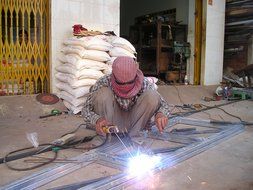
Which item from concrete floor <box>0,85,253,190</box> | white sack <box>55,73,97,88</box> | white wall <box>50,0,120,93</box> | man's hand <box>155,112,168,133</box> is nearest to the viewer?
concrete floor <box>0,85,253,190</box>

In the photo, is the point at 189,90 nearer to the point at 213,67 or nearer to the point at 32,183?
the point at 213,67

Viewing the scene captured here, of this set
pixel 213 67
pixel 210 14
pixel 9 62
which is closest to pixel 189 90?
pixel 213 67

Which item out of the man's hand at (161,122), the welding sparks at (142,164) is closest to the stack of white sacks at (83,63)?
the man's hand at (161,122)

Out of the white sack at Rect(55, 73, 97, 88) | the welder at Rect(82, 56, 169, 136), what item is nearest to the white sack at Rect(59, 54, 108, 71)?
the white sack at Rect(55, 73, 97, 88)

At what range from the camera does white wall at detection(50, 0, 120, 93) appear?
175 inches

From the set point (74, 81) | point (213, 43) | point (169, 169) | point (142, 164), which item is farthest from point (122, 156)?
point (213, 43)

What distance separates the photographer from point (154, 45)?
7059 mm

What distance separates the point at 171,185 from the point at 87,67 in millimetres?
2473

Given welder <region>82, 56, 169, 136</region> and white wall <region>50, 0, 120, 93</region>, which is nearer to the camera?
welder <region>82, 56, 169, 136</region>

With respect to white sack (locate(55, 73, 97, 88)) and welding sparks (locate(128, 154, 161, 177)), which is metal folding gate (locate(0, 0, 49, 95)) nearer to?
white sack (locate(55, 73, 97, 88))

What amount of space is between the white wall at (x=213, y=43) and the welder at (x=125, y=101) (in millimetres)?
4681

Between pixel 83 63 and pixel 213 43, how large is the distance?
13.8 feet

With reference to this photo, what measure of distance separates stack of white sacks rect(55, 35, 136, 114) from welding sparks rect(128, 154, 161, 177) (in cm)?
192

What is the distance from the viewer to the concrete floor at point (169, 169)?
188 centimetres
